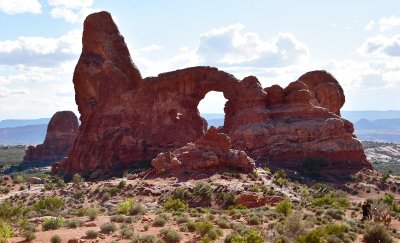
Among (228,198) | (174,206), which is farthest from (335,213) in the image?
(174,206)

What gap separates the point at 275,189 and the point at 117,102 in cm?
2437

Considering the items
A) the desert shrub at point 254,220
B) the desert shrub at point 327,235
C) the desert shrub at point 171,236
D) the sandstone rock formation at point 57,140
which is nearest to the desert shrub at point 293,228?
the desert shrub at point 327,235

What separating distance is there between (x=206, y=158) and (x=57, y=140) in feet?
200

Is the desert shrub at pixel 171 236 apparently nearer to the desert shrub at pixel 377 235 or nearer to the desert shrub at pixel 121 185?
the desert shrub at pixel 377 235

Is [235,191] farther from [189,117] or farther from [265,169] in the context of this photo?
[189,117]

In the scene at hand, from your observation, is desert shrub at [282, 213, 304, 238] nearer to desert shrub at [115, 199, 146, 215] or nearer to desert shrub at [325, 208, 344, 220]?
desert shrub at [325, 208, 344, 220]

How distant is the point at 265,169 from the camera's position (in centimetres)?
4369

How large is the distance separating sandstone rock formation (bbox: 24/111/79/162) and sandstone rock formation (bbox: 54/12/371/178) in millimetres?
36366

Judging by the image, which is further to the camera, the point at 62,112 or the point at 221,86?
Answer: the point at 62,112

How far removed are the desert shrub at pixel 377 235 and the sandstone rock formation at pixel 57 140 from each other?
78.5 m

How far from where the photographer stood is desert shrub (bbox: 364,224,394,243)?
787 inches

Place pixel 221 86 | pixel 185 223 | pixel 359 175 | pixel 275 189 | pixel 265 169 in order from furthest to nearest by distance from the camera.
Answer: pixel 221 86, pixel 359 175, pixel 265 169, pixel 275 189, pixel 185 223

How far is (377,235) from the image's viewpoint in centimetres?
2009

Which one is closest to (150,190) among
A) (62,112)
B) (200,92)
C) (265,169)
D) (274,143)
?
(265,169)
